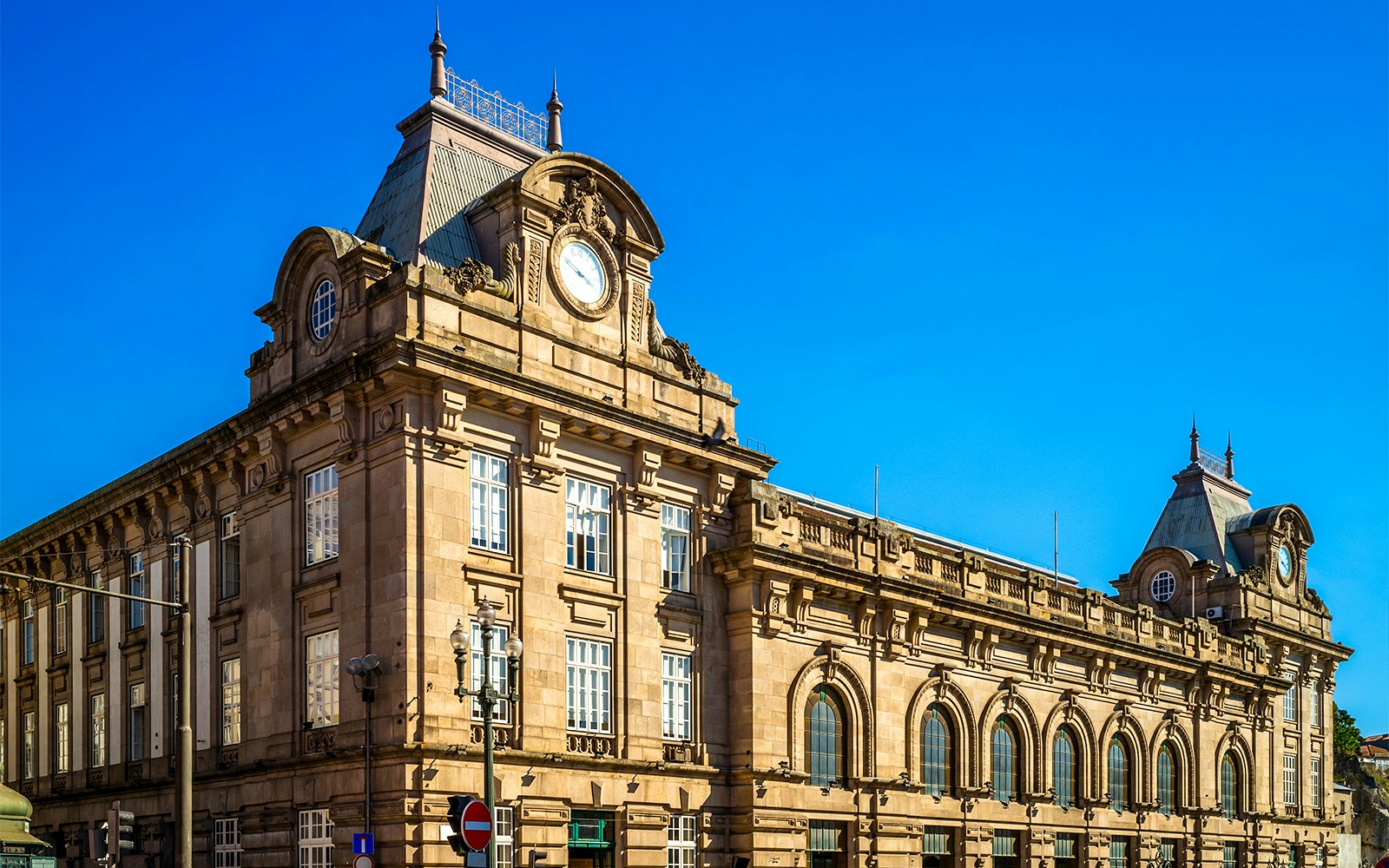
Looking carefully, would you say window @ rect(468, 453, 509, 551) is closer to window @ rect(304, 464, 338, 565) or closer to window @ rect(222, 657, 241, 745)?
window @ rect(304, 464, 338, 565)

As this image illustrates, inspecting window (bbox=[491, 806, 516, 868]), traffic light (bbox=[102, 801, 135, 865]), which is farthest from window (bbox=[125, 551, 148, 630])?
traffic light (bbox=[102, 801, 135, 865])

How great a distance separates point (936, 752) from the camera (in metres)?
48.6

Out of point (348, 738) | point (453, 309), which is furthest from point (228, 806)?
point (453, 309)

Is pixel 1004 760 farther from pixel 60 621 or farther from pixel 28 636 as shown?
pixel 28 636

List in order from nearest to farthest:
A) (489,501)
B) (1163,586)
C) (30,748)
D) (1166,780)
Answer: (489,501) → (30,748) → (1166,780) → (1163,586)

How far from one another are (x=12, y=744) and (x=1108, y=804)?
37797 mm

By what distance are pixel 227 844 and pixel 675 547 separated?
13.7m

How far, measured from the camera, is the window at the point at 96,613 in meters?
46.5

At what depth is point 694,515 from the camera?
42.2 m

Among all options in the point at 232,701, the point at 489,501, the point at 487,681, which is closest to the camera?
the point at 487,681

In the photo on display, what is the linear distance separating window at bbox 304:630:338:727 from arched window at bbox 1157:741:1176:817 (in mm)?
34808

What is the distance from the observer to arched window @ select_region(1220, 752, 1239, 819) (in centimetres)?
6178

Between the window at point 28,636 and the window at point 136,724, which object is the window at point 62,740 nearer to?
the window at point 28,636

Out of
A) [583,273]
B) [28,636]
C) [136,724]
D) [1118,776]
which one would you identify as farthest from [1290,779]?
[28,636]
